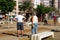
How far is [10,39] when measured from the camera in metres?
14.2

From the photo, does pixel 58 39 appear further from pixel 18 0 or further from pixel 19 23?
pixel 18 0

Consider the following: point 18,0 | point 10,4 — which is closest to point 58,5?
point 18,0

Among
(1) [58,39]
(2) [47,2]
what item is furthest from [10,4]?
(2) [47,2]

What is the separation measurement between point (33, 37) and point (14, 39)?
52.3 inches

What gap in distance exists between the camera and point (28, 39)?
47.3 ft

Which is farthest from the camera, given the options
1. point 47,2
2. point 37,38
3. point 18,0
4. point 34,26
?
point 47,2

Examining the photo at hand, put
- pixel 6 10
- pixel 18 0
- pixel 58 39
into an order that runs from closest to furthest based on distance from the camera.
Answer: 1. pixel 58 39
2. pixel 6 10
3. pixel 18 0

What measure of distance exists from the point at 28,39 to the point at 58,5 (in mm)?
132222

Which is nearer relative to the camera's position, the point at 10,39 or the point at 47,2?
the point at 10,39

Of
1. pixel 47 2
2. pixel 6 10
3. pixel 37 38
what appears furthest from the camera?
pixel 47 2

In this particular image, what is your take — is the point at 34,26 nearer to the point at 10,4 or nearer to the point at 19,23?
the point at 19,23

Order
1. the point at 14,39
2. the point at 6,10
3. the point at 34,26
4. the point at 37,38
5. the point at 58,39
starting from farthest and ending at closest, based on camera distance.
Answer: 1. the point at 6,10
2. the point at 58,39
3. the point at 34,26
4. the point at 14,39
5. the point at 37,38

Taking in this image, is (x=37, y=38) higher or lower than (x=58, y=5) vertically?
higher

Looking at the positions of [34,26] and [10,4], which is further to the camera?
[10,4]
